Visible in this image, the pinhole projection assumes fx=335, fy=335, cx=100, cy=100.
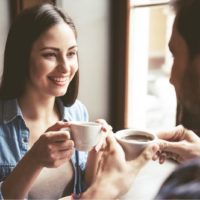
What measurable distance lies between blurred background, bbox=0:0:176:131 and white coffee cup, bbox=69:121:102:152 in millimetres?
1232

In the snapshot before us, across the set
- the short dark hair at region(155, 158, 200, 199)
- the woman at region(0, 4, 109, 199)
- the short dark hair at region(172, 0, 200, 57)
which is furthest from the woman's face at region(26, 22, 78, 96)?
the short dark hair at region(155, 158, 200, 199)

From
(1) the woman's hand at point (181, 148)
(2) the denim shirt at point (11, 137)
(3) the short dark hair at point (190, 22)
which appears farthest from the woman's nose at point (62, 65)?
(3) the short dark hair at point (190, 22)

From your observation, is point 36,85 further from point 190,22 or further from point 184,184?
point 184,184

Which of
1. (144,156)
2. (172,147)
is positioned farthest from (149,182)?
(144,156)

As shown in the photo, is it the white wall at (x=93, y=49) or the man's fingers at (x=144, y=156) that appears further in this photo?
the white wall at (x=93, y=49)

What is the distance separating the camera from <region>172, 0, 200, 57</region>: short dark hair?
2.40 feet

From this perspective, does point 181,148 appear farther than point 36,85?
No

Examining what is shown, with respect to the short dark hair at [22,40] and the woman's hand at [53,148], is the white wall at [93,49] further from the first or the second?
the woman's hand at [53,148]

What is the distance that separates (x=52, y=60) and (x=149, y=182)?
64cm

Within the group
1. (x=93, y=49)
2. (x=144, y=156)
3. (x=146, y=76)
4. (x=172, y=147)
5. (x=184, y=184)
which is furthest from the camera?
(x=146, y=76)

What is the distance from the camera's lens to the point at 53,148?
1.06 meters

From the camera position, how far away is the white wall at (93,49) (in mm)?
2217

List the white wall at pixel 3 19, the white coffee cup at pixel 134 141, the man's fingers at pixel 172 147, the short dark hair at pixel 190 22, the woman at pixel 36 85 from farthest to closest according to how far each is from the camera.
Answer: the white wall at pixel 3 19 → the woman at pixel 36 85 → the man's fingers at pixel 172 147 → the white coffee cup at pixel 134 141 → the short dark hair at pixel 190 22

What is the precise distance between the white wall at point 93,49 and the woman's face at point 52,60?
0.87 m
